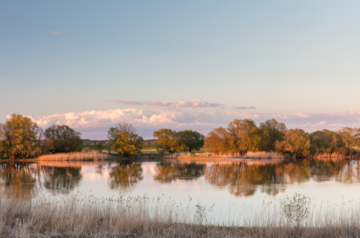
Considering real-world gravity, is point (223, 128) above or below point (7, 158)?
above

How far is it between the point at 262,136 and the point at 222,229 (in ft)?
194

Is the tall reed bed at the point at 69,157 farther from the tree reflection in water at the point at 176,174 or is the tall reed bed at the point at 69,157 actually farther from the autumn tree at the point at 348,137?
the autumn tree at the point at 348,137

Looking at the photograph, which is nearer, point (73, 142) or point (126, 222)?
point (126, 222)

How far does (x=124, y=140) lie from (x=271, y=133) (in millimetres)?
34723

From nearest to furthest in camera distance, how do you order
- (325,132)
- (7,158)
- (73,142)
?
(7,158)
(73,142)
(325,132)

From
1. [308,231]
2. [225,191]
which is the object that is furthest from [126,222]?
[225,191]

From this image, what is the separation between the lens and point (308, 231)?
25.8 ft

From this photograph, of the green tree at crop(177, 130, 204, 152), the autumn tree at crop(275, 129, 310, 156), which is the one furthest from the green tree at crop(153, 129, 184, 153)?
the autumn tree at crop(275, 129, 310, 156)

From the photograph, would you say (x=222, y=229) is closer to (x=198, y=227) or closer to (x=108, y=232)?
(x=198, y=227)

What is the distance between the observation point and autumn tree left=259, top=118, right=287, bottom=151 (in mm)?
65750

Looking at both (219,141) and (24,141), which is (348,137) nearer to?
(219,141)

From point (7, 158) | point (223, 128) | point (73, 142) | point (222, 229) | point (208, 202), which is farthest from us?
point (223, 128)

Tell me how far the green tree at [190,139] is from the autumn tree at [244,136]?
60.7 ft

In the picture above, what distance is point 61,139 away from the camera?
5844 centimetres
